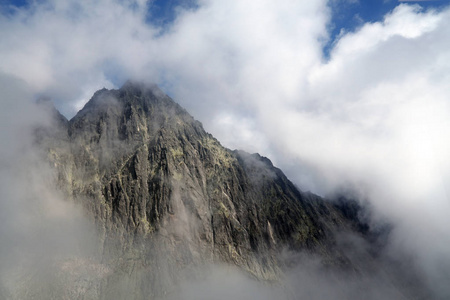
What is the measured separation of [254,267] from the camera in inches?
7564

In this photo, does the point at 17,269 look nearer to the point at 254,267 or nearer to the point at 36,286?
the point at 36,286

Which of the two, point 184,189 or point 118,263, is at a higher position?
point 184,189

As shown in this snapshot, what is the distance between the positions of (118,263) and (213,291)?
6048cm

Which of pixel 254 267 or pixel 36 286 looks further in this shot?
pixel 254 267

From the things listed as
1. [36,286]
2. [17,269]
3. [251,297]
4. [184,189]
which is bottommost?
[251,297]

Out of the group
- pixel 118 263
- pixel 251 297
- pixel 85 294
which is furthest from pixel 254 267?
pixel 85 294

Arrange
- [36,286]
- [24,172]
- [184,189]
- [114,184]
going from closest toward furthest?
[36,286] < [24,172] < [114,184] < [184,189]

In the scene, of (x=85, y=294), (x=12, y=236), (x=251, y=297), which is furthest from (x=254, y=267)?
(x=12, y=236)

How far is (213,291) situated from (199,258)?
21948mm

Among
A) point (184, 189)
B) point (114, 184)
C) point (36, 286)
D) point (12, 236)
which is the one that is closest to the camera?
point (36, 286)

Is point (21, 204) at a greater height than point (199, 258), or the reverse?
point (21, 204)

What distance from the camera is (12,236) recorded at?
14838cm

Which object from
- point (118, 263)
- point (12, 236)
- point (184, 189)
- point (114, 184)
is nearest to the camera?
point (12, 236)

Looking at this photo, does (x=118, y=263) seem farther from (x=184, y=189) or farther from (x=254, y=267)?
(x=254, y=267)
